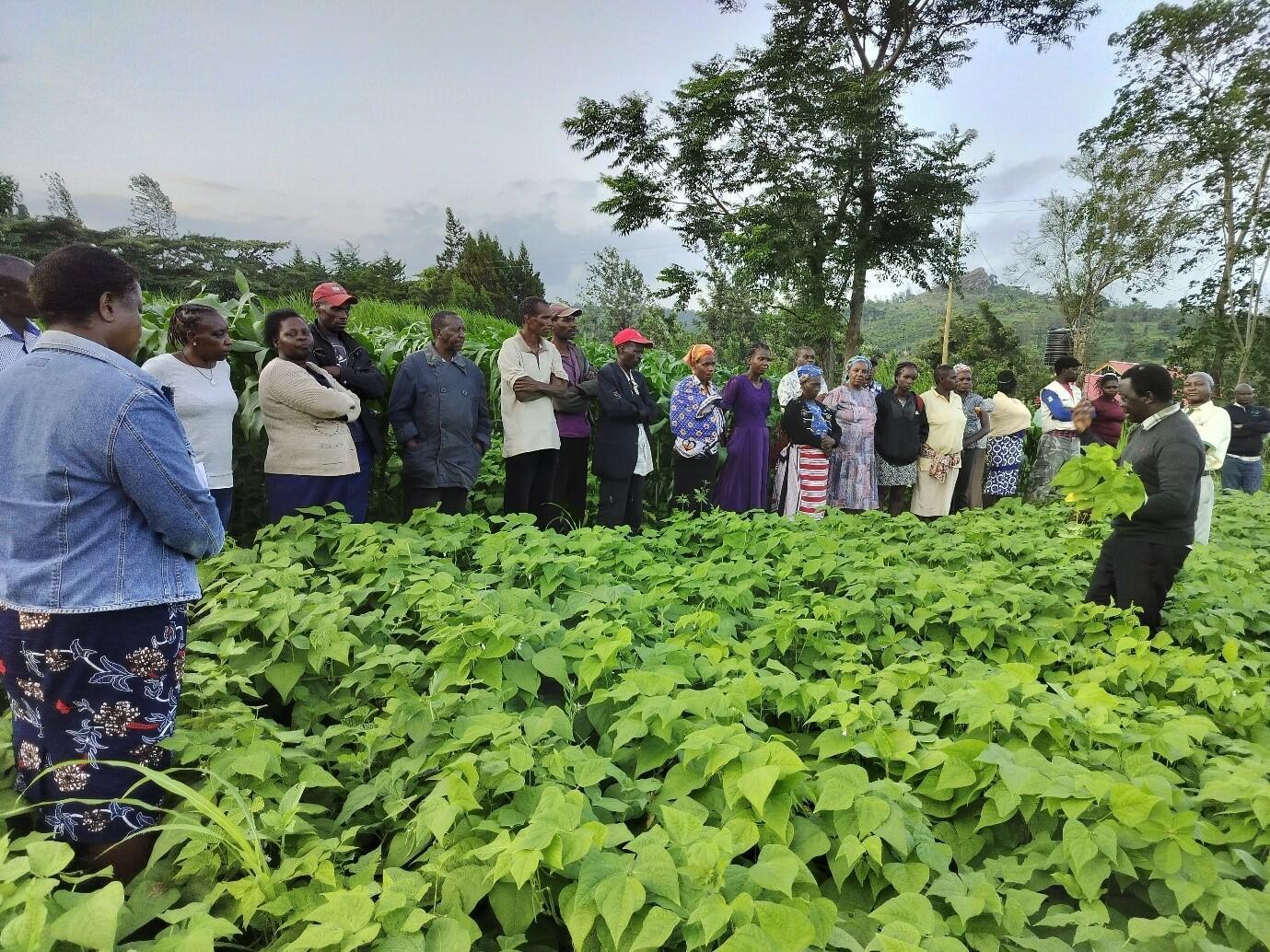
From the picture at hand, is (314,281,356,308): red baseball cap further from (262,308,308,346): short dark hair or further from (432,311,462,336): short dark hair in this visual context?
(432,311,462,336): short dark hair

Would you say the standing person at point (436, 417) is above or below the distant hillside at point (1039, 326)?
below

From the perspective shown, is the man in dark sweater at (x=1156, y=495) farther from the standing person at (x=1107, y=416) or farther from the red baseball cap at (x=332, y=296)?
the red baseball cap at (x=332, y=296)

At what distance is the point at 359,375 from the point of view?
13.9 feet

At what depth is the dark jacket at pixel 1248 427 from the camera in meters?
9.49

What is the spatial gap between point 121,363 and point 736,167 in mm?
21532

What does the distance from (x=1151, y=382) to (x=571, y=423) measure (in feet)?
11.5

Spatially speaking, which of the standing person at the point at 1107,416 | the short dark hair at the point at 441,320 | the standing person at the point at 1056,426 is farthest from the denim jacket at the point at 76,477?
the standing person at the point at 1107,416

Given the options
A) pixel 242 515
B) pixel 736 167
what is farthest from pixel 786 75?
pixel 242 515

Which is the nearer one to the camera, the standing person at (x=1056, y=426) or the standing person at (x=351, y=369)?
the standing person at (x=351, y=369)

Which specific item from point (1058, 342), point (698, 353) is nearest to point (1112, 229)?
point (1058, 342)

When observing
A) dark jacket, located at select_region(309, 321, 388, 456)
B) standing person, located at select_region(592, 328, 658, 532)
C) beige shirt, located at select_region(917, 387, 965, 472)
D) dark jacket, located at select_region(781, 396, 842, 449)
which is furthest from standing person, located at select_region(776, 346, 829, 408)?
dark jacket, located at select_region(309, 321, 388, 456)

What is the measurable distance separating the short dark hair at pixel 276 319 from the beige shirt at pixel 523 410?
1.37 metres

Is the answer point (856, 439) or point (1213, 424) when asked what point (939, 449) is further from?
point (1213, 424)

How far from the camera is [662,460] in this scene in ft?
22.4
